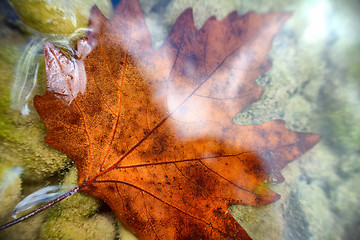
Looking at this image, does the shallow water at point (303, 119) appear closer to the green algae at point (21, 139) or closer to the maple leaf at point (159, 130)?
the green algae at point (21, 139)

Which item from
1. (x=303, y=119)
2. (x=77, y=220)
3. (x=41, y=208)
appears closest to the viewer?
(x=41, y=208)

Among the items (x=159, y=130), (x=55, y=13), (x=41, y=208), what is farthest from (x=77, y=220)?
(x=55, y=13)

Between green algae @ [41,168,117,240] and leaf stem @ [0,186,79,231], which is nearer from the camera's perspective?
leaf stem @ [0,186,79,231]

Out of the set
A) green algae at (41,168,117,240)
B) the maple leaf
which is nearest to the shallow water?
green algae at (41,168,117,240)

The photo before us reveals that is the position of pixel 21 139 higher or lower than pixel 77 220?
higher

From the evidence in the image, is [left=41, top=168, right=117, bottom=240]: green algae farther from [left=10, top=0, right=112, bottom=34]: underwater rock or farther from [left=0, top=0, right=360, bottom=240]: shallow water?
[left=10, top=0, right=112, bottom=34]: underwater rock

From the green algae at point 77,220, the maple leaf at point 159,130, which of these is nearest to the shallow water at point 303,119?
the green algae at point 77,220

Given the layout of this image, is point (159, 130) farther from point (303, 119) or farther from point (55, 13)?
point (303, 119)
